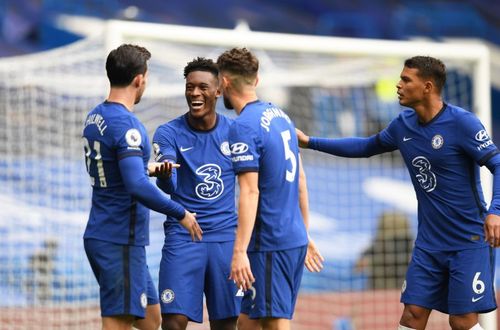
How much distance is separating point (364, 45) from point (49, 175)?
309cm

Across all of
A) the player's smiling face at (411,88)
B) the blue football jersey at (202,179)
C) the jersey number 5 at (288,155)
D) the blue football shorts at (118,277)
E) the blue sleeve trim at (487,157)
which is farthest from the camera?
the blue football jersey at (202,179)

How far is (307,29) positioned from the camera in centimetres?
1692

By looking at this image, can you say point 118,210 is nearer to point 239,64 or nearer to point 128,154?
point 128,154

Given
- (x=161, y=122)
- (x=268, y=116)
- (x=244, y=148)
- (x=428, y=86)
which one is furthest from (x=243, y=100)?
(x=161, y=122)

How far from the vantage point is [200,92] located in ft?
24.4

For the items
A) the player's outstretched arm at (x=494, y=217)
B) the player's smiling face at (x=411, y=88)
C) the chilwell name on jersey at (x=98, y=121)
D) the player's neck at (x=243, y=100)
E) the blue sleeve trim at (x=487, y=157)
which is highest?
the player's smiling face at (x=411, y=88)

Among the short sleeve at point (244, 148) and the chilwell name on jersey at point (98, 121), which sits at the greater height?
the chilwell name on jersey at point (98, 121)

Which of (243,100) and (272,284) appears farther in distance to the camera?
(243,100)

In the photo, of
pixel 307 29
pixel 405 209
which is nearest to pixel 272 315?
pixel 405 209

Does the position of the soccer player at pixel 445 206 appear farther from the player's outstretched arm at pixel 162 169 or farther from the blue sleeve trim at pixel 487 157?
the player's outstretched arm at pixel 162 169

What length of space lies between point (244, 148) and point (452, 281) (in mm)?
1575

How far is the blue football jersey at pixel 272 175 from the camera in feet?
22.1

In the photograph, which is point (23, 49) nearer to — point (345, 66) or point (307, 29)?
point (307, 29)

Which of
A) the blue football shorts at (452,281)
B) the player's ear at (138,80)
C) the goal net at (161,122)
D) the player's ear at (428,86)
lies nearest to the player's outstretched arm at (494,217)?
the blue football shorts at (452,281)
